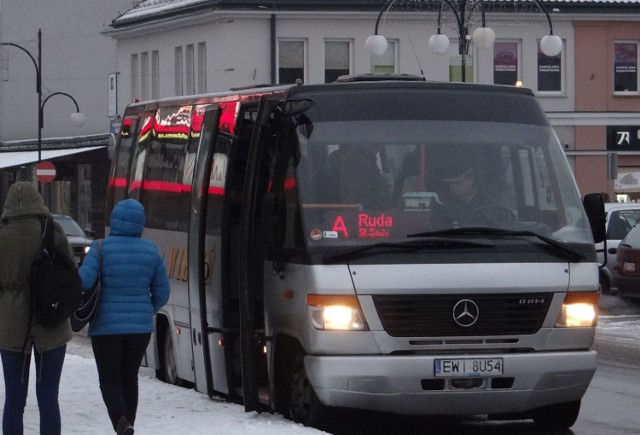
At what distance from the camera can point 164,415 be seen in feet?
39.2

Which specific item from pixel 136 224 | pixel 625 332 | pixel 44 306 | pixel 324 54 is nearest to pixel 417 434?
pixel 136 224

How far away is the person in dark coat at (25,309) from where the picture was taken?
9.70 meters

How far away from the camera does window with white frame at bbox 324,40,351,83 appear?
5384 centimetres

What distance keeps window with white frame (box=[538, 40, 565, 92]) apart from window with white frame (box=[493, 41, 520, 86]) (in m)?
0.76

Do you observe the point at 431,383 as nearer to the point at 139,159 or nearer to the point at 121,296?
the point at 121,296

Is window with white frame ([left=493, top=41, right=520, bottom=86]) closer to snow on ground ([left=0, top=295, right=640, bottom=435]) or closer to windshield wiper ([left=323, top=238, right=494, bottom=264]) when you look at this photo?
snow on ground ([left=0, top=295, right=640, bottom=435])

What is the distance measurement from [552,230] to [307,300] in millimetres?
1859

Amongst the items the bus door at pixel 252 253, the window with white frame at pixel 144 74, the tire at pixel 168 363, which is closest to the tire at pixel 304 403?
the bus door at pixel 252 253

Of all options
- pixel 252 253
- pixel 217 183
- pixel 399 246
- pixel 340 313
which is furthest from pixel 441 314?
pixel 217 183

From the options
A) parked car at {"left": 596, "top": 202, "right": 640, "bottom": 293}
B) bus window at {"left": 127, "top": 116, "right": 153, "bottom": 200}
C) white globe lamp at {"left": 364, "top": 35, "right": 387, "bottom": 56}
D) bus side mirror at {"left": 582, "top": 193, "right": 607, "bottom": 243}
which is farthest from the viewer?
white globe lamp at {"left": 364, "top": 35, "right": 387, "bottom": 56}

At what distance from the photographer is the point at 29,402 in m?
13.2

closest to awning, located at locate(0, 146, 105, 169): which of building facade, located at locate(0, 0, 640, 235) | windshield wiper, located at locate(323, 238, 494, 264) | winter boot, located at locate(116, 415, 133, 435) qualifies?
building facade, located at locate(0, 0, 640, 235)

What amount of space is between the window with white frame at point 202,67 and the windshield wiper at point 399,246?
43201 millimetres

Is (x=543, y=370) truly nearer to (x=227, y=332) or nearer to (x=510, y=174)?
(x=510, y=174)
